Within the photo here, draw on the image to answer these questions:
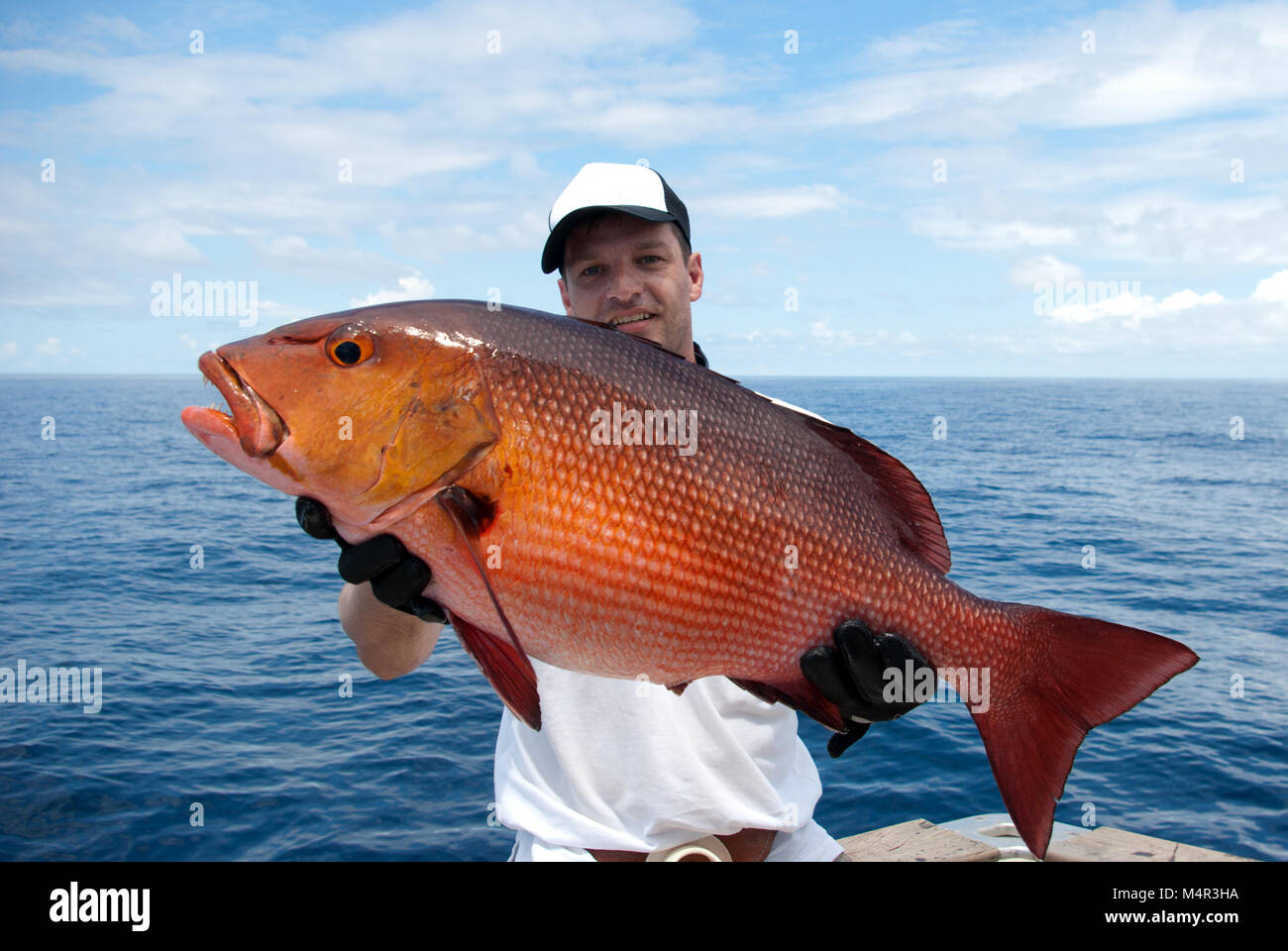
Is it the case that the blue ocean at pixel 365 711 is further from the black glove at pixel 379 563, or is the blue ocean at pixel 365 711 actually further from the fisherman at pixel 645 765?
the black glove at pixel 379 563

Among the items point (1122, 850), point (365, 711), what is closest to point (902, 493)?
point (1122, 850)

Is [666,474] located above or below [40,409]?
below

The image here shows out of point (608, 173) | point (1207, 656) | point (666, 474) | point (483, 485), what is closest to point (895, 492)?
point (666, 474)

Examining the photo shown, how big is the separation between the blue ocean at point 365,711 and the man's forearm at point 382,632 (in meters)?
4.48

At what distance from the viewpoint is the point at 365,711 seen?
1102cm

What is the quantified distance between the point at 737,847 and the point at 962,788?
20.6 ft

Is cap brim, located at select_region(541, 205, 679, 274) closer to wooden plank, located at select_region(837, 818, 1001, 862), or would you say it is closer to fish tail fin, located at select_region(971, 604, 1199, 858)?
fish tail fin, located at select_region(971, 604, 1199, 858)

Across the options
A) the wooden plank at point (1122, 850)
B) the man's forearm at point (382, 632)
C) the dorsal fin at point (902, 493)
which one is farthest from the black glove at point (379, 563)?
the wooden plank at point (1122, 850)

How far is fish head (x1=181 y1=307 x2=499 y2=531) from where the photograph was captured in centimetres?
237

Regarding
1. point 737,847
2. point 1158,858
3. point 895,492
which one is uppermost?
point 895,492

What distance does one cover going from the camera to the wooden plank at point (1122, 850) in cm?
520

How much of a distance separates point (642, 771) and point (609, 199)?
2446 millimetres

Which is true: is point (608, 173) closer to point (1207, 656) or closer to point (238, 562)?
point (1207, 656)

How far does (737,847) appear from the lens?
11.6 ft
